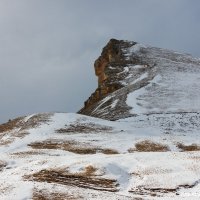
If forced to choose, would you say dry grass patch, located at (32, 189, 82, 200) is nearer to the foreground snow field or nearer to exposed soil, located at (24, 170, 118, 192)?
the foreground snow field

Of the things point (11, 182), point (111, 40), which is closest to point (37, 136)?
point (11, 182)

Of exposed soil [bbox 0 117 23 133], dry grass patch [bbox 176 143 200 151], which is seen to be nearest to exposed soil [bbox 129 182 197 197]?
dry grass patch [bbox 176 143 200 151]

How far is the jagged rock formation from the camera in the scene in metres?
85.1

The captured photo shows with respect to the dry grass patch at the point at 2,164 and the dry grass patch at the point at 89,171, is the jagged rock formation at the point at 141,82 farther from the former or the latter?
the dry grass patch at the point at 89,171

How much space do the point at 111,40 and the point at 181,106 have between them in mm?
68704

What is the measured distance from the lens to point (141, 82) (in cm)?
10381

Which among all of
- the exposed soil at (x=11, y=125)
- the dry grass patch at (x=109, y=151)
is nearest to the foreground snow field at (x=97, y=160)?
the dry grass patch at (x=109, y=151)

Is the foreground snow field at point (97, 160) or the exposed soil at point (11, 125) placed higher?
the exposed soil at point (11, 125)

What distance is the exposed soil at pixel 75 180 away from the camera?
35.0 m

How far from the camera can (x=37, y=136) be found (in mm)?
61219

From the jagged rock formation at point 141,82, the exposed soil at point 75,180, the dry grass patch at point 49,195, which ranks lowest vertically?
the dry grass patch at point 49,195

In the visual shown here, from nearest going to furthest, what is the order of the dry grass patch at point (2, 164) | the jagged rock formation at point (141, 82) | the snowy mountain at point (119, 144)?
1. the snowy mountain at point (119, 144)
2. the dry grass patch at point (2, 164)
3. the jagged rock formation at point (141, 82)

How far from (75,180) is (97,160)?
4.23 m

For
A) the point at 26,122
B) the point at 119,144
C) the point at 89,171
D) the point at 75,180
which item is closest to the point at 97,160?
the point at 89,171
